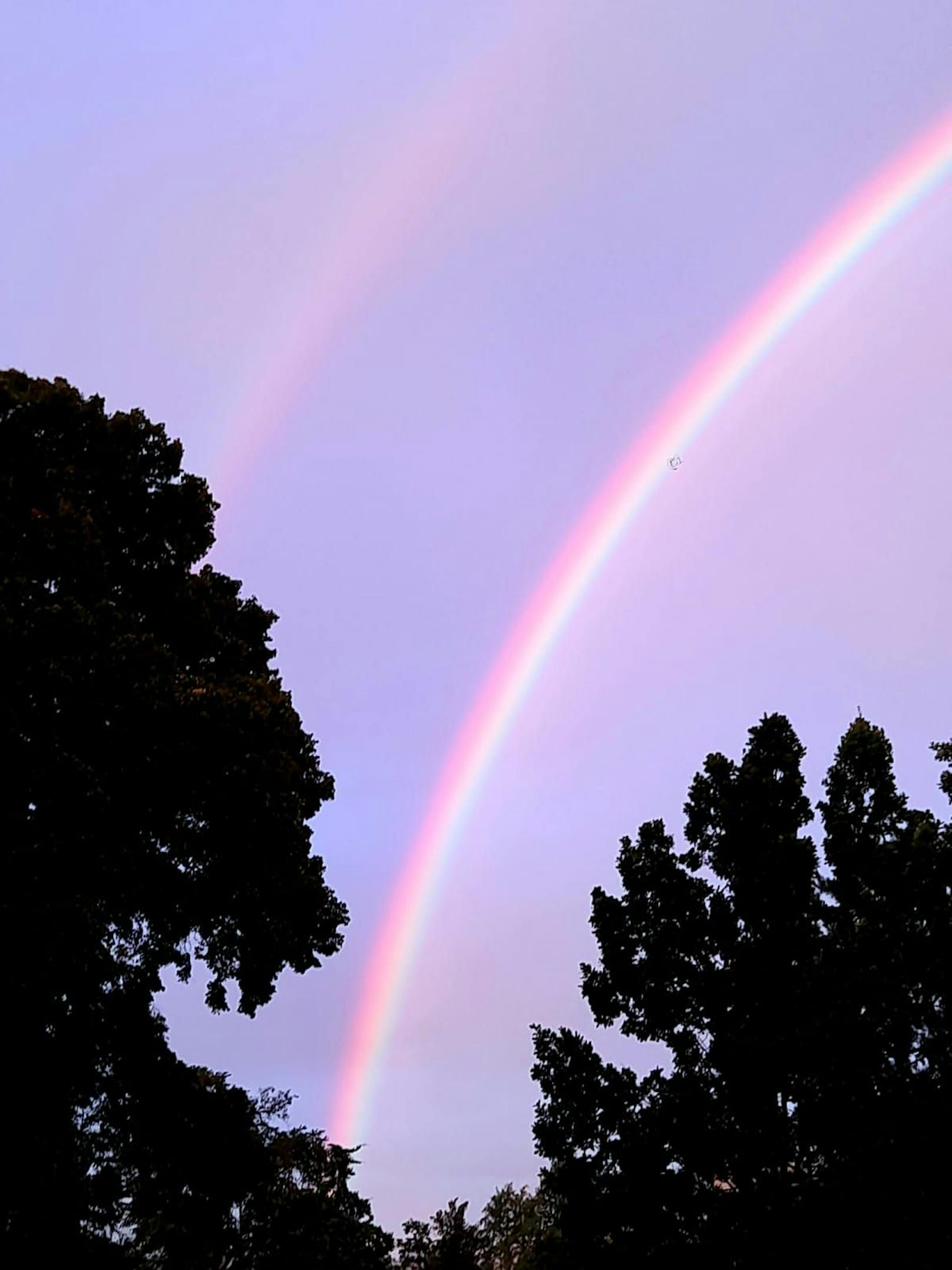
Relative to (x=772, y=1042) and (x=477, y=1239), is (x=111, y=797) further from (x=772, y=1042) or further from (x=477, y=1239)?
(x=477, y=1239)

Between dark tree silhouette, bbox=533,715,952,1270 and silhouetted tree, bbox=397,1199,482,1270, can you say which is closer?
dark tree silhouette, bbox=533,715,952,1270

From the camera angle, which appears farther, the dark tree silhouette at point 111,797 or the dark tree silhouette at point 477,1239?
the dark tree silhouette at point 477,1239

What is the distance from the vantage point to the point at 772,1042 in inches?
621

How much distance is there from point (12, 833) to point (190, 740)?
106 inches

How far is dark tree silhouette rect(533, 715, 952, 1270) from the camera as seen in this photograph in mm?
14680

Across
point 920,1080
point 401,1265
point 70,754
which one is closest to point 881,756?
point 920,1080

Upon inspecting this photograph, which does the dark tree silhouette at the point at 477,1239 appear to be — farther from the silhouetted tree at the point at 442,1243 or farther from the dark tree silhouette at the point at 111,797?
the dark tree silhouette at the point at 111,797

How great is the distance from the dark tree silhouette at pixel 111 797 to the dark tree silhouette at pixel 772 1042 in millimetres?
5713

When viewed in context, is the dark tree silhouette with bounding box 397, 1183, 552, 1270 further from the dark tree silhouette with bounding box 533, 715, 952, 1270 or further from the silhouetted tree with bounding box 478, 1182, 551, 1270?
the dark tree silhouette with bounding box 533, 715, 952, 1270

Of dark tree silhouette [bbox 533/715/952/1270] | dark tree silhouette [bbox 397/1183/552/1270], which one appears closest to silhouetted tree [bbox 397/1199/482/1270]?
dark tree silhouette [bbox 397/1183/552/1270]

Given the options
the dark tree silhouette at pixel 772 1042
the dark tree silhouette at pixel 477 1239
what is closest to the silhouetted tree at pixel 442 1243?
the dark tree silhouette at pixel 477 1239

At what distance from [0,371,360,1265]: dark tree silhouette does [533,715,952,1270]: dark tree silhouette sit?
5.71 m

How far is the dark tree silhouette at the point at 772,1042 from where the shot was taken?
1468cm

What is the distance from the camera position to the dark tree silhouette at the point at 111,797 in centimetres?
1405
